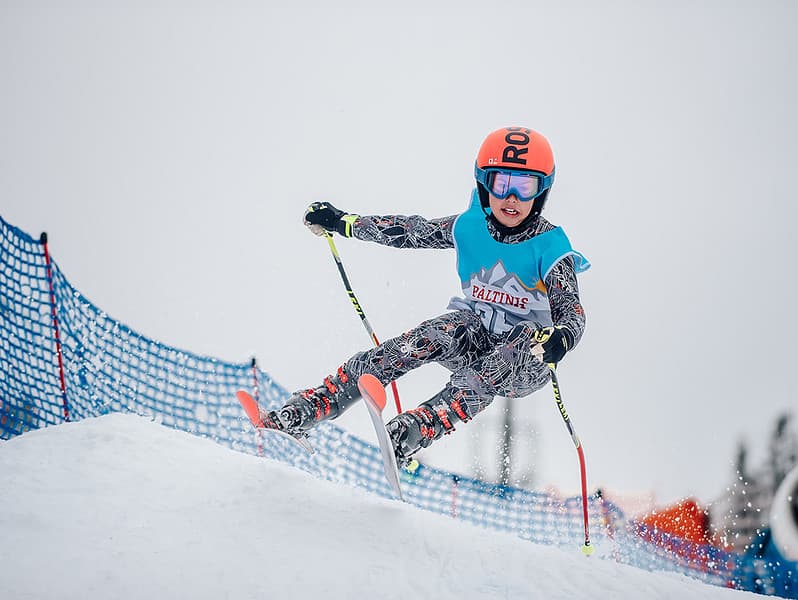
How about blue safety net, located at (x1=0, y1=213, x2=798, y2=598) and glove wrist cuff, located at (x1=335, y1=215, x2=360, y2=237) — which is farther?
blue safety net, located at (x1=0, y1=213, x2=798, y2=598)

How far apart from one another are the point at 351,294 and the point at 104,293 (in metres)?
18.9

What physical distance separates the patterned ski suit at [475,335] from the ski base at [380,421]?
359mm

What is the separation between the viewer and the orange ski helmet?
367 centimetres

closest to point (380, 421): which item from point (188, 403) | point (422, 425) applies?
point (422, 425)

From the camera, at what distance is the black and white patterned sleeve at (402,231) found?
417 centimetres

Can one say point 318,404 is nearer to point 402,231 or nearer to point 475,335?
point 475,335

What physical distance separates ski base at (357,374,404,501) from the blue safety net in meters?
0.96

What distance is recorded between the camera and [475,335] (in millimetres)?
4008

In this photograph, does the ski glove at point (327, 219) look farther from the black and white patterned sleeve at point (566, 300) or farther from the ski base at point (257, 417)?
the black and white patterned sleeve at point (566, 300)

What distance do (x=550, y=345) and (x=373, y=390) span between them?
924mm

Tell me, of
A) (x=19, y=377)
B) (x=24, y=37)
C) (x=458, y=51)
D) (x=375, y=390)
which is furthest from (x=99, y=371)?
(x=458, y=51)

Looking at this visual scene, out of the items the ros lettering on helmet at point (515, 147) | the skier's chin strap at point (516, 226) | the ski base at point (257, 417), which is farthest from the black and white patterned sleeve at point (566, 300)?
the ski base at point (257, 417)

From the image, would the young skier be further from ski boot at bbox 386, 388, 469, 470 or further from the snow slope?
the snow slope

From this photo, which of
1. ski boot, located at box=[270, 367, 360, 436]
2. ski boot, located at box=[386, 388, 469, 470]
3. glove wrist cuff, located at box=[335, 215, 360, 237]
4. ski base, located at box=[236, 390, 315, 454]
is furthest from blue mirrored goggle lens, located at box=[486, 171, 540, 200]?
ski base, located at box=[236, 390, 315, 454]
